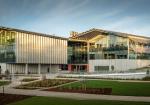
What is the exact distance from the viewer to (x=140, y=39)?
92.1 meters

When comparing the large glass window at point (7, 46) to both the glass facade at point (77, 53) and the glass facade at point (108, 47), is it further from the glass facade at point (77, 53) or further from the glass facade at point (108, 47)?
the glass facade at point (108, 47)

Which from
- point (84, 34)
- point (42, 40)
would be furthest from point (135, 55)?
point (42, 40)

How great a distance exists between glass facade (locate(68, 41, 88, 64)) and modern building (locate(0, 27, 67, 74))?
27.0ft

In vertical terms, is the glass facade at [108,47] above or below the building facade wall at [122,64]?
above

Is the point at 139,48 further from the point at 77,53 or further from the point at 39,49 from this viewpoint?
the point at 39,49

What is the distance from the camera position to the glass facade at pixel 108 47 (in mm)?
86250

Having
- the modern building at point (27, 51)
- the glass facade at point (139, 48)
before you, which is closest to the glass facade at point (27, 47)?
the modern building at point (27, 51)

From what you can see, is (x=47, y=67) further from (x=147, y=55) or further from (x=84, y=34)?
(x=147, y=55)

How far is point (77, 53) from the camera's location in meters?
96.6

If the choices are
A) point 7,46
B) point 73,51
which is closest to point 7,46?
point 7,46

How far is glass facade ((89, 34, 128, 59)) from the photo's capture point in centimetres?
8625

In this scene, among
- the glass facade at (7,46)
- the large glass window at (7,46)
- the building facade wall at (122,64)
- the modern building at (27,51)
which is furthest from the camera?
the building facade wall at (122,64)

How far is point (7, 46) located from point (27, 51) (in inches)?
217

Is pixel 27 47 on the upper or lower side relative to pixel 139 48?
lower
